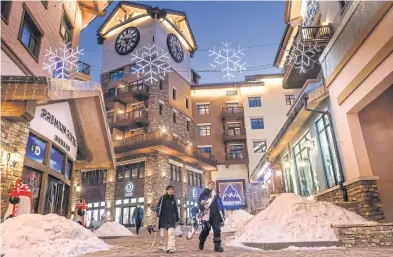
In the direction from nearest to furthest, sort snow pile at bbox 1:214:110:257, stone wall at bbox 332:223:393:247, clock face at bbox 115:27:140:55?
snow pile at bbox 1:214:110:257 → stone wall at bbox 332:223:393:247 → clock face at bbox 115:27:140:55

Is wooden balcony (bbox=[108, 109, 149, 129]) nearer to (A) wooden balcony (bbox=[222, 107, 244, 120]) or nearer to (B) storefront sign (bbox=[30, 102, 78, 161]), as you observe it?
(A) wooden balcony (bbox=[222, 107, 244, 120])

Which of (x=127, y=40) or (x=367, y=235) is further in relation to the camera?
(x=127, y=40)

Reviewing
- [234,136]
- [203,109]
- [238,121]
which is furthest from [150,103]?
[238,121]

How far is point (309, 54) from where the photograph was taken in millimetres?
13695

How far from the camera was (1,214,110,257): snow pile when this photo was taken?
6.04 metres

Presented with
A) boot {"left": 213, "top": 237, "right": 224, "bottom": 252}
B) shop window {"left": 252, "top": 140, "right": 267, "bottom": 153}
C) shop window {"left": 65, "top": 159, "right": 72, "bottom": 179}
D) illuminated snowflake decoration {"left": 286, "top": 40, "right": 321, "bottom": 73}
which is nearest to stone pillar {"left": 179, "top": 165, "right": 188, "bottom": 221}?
shop window {"left": 252, "top": 140, "right": 267, "bottom": 153}

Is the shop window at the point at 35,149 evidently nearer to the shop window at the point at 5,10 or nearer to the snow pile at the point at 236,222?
the shop window at the point at 5,10

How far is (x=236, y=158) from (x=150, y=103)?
13051 mm

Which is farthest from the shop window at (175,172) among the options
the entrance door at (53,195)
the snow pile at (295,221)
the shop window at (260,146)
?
the snow pile at (295,221)

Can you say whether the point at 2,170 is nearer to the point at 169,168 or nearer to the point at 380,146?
the point at 380,146

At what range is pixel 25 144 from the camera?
9.45 m

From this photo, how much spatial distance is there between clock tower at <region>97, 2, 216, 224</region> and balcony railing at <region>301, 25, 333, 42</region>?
17.2 m

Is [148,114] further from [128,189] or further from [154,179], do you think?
[128,189]

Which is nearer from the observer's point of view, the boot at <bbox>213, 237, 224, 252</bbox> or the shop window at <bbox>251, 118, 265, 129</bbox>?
the boot at <bbox>213, 237, 224, 252</bbox>
